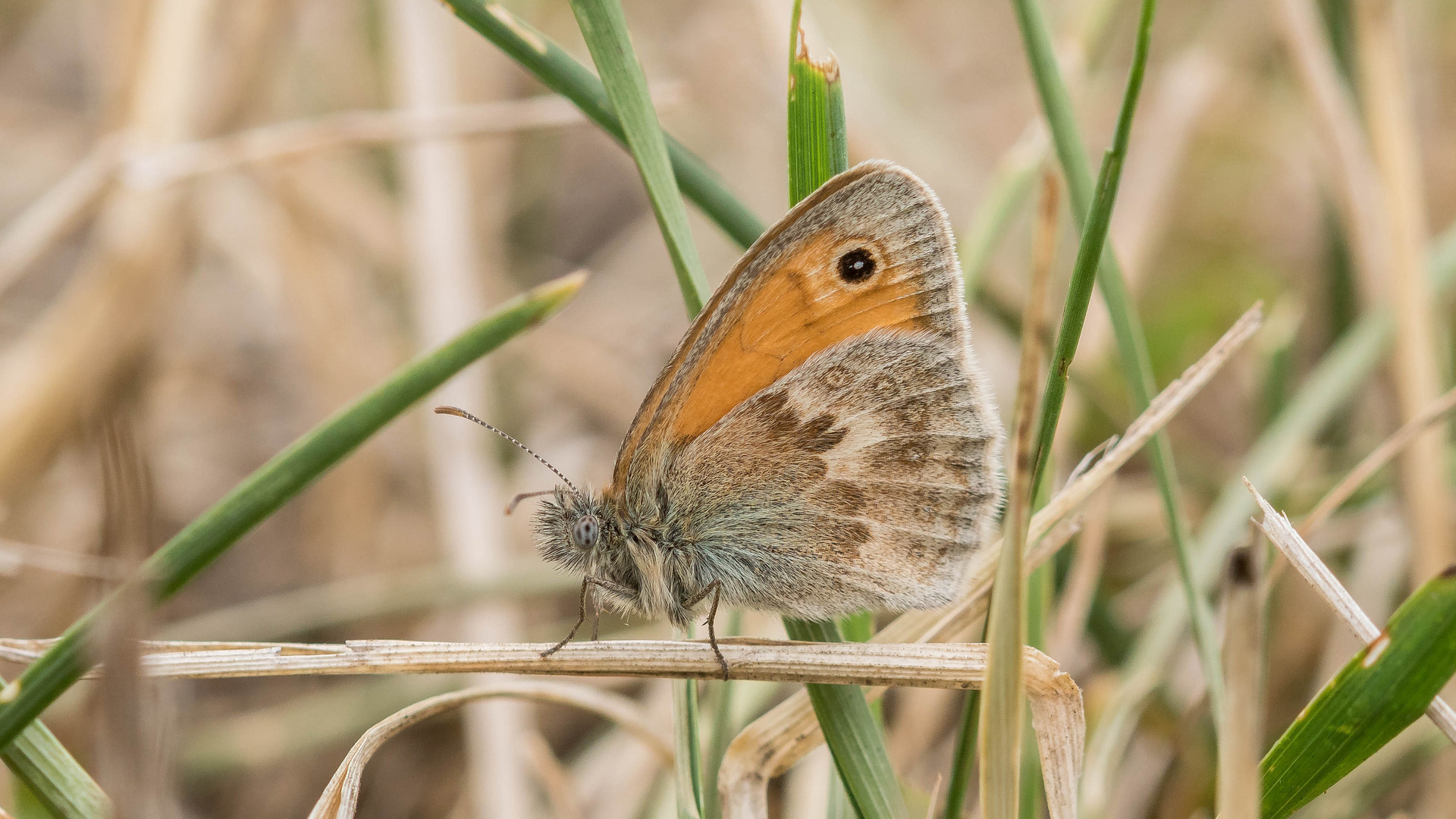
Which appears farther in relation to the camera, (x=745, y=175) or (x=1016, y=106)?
(x=1016, y=106)

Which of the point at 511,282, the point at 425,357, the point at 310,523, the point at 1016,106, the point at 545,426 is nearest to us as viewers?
the point at 425,357

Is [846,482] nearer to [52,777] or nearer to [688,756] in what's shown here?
[688,756]

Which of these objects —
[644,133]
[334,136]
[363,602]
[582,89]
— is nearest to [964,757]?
[644,133]

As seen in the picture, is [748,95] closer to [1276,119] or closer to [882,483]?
[1276,119]

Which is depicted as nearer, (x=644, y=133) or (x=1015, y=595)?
(x=1015, y=595)

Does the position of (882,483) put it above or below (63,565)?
below

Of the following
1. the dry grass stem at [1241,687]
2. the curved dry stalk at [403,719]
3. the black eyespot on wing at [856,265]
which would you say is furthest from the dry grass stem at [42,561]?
the dry grass stem at [1241,687]

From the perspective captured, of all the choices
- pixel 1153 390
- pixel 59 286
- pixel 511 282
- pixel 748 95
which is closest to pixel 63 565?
pixel 1153 390

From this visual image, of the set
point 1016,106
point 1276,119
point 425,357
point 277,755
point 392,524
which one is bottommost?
point 425,357
